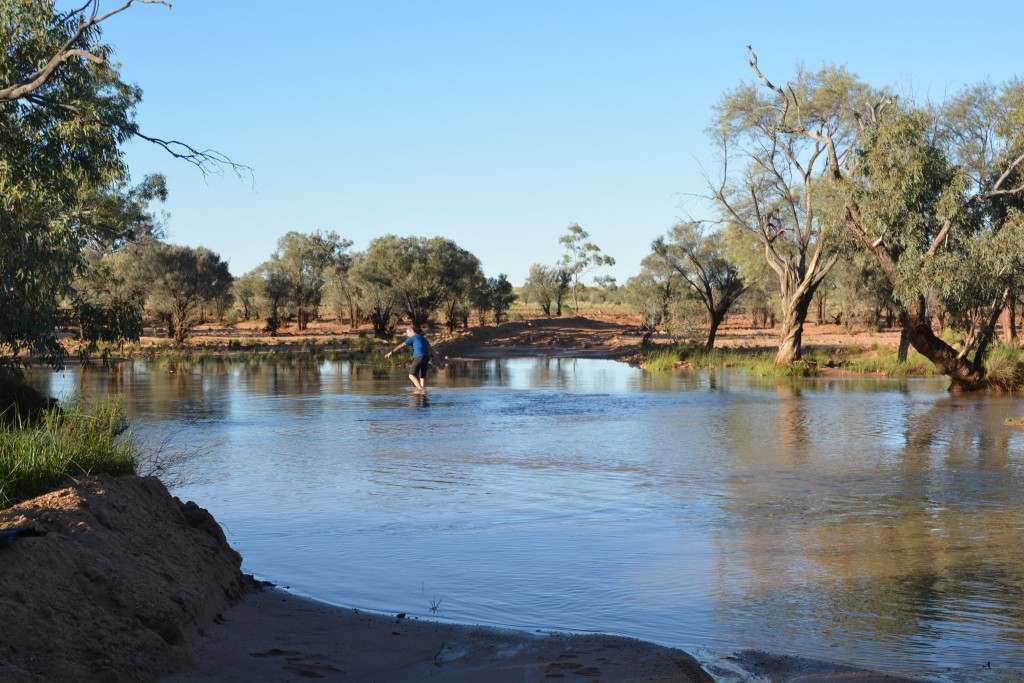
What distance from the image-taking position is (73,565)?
5.57 metres

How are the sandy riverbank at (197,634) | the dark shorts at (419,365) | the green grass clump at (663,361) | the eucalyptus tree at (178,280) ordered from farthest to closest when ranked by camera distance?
the eucalyptus tree at (178,280) → the green grass clump at (663,361) → the dark shorts at (419,365) → the sandy riverbank at (197,634)

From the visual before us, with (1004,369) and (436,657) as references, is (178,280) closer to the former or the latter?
(1004,369)

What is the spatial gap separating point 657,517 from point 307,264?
6659cm

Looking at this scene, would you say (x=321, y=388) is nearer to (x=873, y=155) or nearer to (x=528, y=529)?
(x=873, y=155)

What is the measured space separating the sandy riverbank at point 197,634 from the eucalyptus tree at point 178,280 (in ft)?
170

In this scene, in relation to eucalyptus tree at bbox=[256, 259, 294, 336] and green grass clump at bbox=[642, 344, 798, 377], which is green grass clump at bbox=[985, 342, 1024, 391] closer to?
green grass clump at bbox=[642, 344, 798, 377]

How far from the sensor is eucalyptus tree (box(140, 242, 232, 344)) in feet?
189

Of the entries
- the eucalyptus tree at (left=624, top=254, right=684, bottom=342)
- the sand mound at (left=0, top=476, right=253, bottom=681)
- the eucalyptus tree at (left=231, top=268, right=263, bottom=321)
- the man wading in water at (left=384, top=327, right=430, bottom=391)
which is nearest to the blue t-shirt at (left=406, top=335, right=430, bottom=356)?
the man wading in water at (left=384, top=327, right=430, bottom=391)

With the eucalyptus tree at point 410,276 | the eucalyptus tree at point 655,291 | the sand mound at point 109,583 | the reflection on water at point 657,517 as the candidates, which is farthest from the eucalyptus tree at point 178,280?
the sand mound at point 109,583

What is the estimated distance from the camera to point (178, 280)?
58594 mm

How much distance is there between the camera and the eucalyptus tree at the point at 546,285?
291 feet

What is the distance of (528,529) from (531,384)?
21502 millimetres

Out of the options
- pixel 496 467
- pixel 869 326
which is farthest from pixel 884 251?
pixel 869 326

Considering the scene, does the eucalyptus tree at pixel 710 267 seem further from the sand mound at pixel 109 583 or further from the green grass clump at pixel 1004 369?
the sand mound at pixel 109 583
